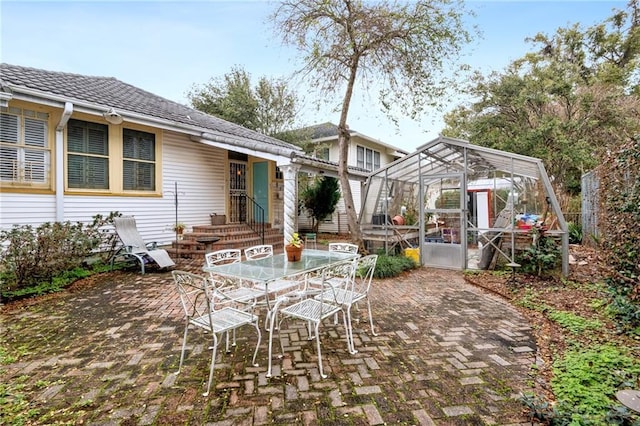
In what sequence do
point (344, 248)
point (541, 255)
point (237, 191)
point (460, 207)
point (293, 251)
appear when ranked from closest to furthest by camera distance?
point (293, 251), point (344, 248), point (541, 255), point (460, 207), point (237, 191)

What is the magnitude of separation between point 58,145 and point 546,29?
72.9 ft

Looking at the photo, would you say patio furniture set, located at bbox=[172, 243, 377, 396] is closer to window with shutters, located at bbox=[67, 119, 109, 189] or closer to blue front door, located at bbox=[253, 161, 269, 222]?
window with shutters, located at bbox=[67, 119, 109, 189]

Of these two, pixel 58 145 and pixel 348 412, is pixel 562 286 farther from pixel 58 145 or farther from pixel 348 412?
pixel 58 145

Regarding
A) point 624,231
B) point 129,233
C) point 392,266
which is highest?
point 624,231

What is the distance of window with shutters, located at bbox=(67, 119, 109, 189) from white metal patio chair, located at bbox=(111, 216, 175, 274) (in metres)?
1.05

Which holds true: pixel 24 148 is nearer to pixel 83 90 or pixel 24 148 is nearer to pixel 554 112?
pixel 83 90

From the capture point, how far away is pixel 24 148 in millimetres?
6148

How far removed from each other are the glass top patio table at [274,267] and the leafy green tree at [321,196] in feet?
31.1

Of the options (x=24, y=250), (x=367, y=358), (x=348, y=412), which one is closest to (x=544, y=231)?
(x=367, y=358)

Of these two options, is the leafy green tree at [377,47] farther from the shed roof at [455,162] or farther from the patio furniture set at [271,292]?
the patio furniture set at [271,292]

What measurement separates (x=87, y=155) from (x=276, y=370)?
22.9 ft

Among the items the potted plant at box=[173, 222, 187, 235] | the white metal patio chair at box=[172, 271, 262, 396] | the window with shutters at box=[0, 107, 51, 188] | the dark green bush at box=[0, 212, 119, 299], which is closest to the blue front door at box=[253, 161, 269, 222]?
the potted plant at box=[173, 222, 187, 235]

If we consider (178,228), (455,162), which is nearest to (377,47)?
(455,162)

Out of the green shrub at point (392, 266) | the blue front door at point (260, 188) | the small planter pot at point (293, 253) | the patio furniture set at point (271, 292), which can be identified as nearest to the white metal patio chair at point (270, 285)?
the patio furniture set at point (271, 292)
